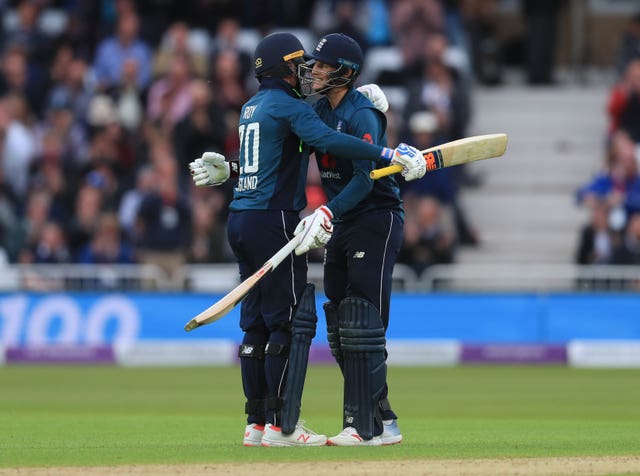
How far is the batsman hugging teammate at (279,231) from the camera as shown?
27.2 feet

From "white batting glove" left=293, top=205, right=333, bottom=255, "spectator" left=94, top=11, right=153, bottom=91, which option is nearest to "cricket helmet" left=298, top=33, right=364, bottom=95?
"white batting glove" left=293, top=205, right=333, bottom=255

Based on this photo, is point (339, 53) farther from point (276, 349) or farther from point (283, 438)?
point (283, 438)

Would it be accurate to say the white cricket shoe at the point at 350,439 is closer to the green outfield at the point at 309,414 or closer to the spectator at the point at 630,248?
the green outfield at the point at 309,414

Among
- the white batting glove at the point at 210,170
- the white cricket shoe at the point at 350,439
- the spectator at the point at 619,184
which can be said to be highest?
the white batting glove at the point at 210,170

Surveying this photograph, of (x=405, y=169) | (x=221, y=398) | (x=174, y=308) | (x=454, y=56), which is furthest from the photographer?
(x=454, y=56)

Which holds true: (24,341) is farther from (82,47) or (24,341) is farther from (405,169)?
(405,169)

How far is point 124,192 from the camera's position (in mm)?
18703

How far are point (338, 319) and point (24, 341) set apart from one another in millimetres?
9370

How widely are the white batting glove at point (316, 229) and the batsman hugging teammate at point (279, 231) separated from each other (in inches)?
1.8

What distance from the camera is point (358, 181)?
8297 mm

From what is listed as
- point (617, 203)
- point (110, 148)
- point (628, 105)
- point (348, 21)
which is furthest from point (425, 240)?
point (110, 148)

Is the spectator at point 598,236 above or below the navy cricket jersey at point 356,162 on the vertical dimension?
below

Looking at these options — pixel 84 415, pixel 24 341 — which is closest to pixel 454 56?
pixel 24 341

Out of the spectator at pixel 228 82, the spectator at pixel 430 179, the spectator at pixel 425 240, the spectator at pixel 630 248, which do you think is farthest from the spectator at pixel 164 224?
the spectator at pixel 630 248
